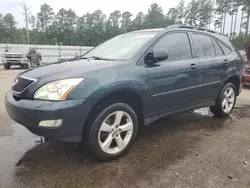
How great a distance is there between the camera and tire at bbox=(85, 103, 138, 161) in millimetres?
2732

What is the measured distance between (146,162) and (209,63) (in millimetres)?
2180

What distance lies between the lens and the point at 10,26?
56781 mm

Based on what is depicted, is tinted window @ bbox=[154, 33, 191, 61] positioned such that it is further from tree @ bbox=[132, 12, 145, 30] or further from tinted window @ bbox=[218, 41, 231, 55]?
tree @ bbox=[132, 12, 145, 30]

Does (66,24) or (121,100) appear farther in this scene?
(66,24)

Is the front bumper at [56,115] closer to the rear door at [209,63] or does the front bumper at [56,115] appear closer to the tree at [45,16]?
the rear door at [209,63]

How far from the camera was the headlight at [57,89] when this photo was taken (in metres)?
2.52

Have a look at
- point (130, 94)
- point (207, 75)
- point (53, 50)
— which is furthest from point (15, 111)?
point (53, 50)

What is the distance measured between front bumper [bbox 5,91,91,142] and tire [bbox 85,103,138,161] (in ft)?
0.52

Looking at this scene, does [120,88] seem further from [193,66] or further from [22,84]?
[193,66]

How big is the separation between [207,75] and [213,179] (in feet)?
6.63

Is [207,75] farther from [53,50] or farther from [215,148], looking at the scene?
[53,50]

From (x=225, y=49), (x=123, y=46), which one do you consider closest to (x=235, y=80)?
(x=225, y=49)

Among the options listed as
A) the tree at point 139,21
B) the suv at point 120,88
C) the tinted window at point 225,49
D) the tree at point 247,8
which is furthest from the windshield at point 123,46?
the tree at point 139,21

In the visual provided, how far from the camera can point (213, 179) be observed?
8.43 ft
